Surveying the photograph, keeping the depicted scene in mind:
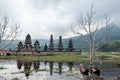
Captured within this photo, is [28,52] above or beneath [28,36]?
beneath

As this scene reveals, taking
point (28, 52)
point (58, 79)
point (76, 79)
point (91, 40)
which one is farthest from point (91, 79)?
point (28, 52)

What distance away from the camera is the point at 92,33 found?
5506cm

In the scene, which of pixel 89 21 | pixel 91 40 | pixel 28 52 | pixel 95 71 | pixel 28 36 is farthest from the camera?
pixel 28 36

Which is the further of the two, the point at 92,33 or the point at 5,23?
the point at 92,33

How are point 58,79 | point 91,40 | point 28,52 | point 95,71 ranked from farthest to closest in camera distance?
1. point 28,52
2. point 91,40
3. point 95,71
4. point 58,79

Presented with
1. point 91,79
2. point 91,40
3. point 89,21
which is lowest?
point 91,79

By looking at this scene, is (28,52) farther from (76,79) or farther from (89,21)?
(76,79)

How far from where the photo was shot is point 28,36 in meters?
157

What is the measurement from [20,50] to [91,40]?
344ft

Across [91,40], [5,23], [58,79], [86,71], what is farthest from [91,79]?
[5,23]

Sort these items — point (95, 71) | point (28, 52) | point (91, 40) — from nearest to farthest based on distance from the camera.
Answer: point (95, 71), point (91, 40), point (28, 52)

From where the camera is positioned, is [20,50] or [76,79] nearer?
[76,79]

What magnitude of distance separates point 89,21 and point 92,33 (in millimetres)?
3534

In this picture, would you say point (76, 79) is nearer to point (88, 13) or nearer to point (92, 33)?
point (92, 33)
